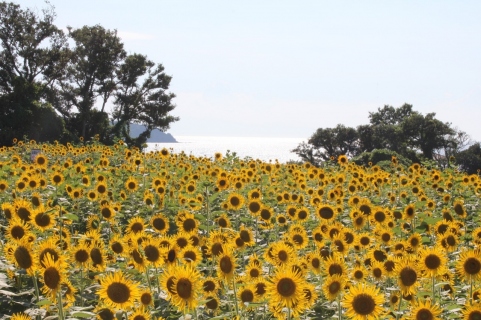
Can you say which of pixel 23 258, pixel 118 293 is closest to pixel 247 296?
pixel 118 293

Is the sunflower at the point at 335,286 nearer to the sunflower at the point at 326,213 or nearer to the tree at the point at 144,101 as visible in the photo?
the sunflower at the point at 326,213

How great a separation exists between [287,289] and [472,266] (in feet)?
5.16

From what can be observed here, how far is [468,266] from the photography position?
4.10 m

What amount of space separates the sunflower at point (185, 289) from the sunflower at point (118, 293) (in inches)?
10.2

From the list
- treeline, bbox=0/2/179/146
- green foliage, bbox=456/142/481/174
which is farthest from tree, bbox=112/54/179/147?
green foliage, bbox=456/142/481/174

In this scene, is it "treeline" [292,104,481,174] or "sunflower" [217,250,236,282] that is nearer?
"sunflower" [217,250,236,282]

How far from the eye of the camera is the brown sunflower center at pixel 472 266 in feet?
13.4

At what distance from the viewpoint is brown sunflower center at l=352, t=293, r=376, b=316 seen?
10.6ft

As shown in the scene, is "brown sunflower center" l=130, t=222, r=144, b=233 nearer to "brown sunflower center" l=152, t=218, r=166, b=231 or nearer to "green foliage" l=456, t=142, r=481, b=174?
"brown sunflower center" l=152, t=218, r=166, b=231

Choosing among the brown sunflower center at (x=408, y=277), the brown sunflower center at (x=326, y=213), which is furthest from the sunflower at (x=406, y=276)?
the brown sunflower center at (x=326, y=213)

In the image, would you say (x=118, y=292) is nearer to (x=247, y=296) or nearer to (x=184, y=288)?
(x=184, y=288)

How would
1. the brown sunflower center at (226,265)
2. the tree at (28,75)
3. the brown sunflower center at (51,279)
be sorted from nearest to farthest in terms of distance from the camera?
the brown sunflower center at (51,279) < the brown sunflower center at (226,265) < the tree at (28,75)

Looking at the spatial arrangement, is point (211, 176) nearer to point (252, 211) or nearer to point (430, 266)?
point (252, 211)

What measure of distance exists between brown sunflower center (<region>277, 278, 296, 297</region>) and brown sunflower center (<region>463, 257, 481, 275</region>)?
4.98 ft
